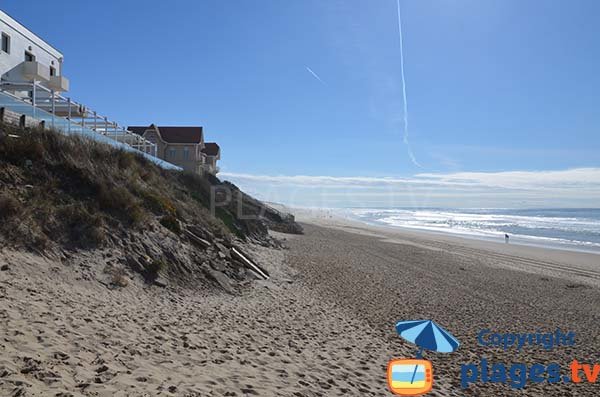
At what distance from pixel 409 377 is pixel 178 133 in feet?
139

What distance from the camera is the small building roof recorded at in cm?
4344

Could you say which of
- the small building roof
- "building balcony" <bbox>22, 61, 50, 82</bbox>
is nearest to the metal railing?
"building balcony" <bbox>22, 61, 50, 82</bbox>

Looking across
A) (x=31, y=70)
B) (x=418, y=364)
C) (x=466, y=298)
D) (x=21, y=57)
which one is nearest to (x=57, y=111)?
(x=31, y=70)

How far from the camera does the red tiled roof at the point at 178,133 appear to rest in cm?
4344

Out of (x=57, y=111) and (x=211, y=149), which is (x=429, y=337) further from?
(x=211, y=149)

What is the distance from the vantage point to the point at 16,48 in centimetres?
2095

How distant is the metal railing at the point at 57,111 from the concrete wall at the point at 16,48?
154 inches

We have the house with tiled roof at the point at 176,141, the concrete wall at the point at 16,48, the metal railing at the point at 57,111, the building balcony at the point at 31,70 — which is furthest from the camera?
the house with tiled roof at the point at 176,141

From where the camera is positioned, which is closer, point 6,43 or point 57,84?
point 6,43

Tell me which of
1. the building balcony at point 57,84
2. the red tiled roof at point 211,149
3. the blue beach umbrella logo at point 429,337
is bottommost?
the blue beach umbrella logo at point 429,337

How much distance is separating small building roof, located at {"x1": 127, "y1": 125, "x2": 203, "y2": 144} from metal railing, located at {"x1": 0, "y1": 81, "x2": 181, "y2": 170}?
24.1m

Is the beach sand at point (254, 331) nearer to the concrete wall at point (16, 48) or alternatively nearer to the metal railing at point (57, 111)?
the metal railing at point (57, 111)

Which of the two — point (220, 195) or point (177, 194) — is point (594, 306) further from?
point (220, 195)


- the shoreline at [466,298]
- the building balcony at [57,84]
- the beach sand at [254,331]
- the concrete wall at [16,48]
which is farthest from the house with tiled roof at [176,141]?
the beach sand at [254,331]
